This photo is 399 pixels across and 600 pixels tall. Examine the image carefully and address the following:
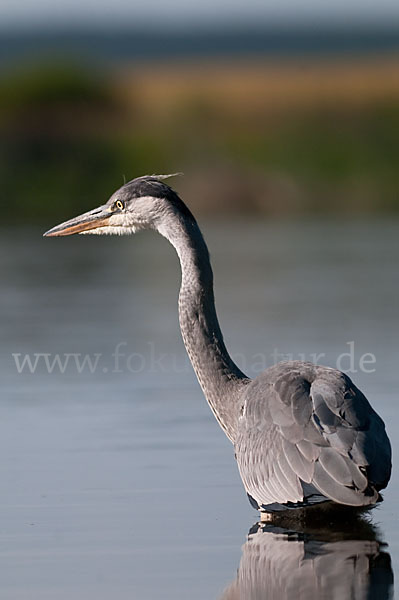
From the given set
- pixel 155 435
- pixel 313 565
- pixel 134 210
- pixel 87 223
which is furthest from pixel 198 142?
pixel 313 565

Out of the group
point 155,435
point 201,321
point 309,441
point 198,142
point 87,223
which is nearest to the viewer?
point 309,441

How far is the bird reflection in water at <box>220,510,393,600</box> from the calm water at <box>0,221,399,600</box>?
0.5 inches

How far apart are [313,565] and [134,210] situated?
8.68ft

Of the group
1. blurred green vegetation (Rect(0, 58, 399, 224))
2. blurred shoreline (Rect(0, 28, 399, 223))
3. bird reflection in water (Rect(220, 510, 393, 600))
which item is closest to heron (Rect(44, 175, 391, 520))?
bird reflection in water (Rect(220, 510, 393, 600))

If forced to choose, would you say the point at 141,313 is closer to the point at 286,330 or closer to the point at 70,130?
the point at 286,330

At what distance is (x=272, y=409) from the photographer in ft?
22.6

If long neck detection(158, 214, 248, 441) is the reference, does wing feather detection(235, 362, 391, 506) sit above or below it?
below

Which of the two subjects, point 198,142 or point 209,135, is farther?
point 209,135

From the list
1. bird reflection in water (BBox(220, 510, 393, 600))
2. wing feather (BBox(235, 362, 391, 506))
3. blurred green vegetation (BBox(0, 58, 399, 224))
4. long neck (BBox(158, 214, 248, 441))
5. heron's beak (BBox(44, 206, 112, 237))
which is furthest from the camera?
blurred green vegetation (BBox(0, 58, 399, 224))

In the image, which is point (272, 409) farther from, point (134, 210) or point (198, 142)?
point (198, 142)

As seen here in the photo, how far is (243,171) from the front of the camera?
91.4 ft

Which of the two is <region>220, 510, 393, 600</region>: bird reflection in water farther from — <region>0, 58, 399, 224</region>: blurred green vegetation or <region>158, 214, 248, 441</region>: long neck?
<region>0, 58, 399, 224</region>: blurred green vegetation

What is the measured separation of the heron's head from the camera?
7.80 m

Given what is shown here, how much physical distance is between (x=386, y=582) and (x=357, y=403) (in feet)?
4.05
